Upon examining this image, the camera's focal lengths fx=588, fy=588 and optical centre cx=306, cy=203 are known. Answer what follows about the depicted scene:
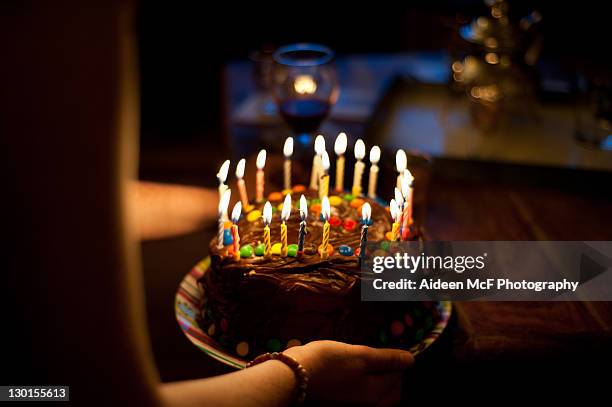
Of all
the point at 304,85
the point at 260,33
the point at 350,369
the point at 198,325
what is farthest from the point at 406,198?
the point at 260,33

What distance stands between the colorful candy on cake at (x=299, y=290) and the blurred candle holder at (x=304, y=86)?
26.4 inches

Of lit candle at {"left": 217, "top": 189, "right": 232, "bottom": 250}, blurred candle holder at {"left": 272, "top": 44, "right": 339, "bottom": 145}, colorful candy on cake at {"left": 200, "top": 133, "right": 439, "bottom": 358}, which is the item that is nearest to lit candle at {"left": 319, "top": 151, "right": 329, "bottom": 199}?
colorful candy on cake at {"left": 200, "top": 133, "right": 439, "bottom": 358}

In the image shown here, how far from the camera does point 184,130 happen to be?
313 centimetres

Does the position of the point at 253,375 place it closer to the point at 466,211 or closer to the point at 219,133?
the point at 466,211

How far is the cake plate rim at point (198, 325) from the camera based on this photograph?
45.8 inches

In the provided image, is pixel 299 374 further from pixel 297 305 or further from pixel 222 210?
pixel 222 210

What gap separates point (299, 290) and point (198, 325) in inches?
10.3

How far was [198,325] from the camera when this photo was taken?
1.26 m

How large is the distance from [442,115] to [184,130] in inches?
55.7

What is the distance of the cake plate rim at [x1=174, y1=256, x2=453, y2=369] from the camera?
3.81ft

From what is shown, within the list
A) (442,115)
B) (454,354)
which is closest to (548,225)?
(454,354)

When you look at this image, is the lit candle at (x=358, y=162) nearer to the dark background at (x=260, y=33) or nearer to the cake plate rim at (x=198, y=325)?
the cake plate rim at (x=198, y=325)

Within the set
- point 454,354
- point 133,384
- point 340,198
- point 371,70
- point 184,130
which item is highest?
point 371,70

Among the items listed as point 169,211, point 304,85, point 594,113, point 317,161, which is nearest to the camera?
point 317,161
